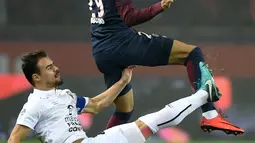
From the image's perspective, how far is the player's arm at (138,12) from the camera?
5.22m

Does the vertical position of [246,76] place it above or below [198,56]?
below

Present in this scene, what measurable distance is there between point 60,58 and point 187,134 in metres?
2.31

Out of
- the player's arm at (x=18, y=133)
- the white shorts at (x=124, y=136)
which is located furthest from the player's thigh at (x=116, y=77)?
the player's arm at (x=18, y=133)

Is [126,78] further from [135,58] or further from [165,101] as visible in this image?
[165,101]

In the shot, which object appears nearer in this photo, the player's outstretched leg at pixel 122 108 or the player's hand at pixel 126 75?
the player's hand at pixel 126 75

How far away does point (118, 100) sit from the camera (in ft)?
19.7

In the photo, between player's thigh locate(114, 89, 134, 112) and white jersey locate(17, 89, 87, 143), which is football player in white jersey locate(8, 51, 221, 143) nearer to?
white jersey locate(17, 89, 87, 143)

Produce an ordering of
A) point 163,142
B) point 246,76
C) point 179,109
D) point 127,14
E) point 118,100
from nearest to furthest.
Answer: point 179,109 < point 127,14 < point 118,100 < point 163,142 < point 246,76

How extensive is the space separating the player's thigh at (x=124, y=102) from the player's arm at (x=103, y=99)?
44 centimetres

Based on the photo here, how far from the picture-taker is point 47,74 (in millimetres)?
5039

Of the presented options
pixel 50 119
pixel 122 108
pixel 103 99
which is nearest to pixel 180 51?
pixel 103 99

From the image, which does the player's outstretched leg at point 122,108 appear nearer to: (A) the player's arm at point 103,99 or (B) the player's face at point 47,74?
(A) the player's arm at point 103,99

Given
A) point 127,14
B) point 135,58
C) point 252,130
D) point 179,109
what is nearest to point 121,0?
point 127,14

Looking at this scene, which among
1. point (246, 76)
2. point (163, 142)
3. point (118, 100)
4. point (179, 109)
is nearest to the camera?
point (179, 109)
